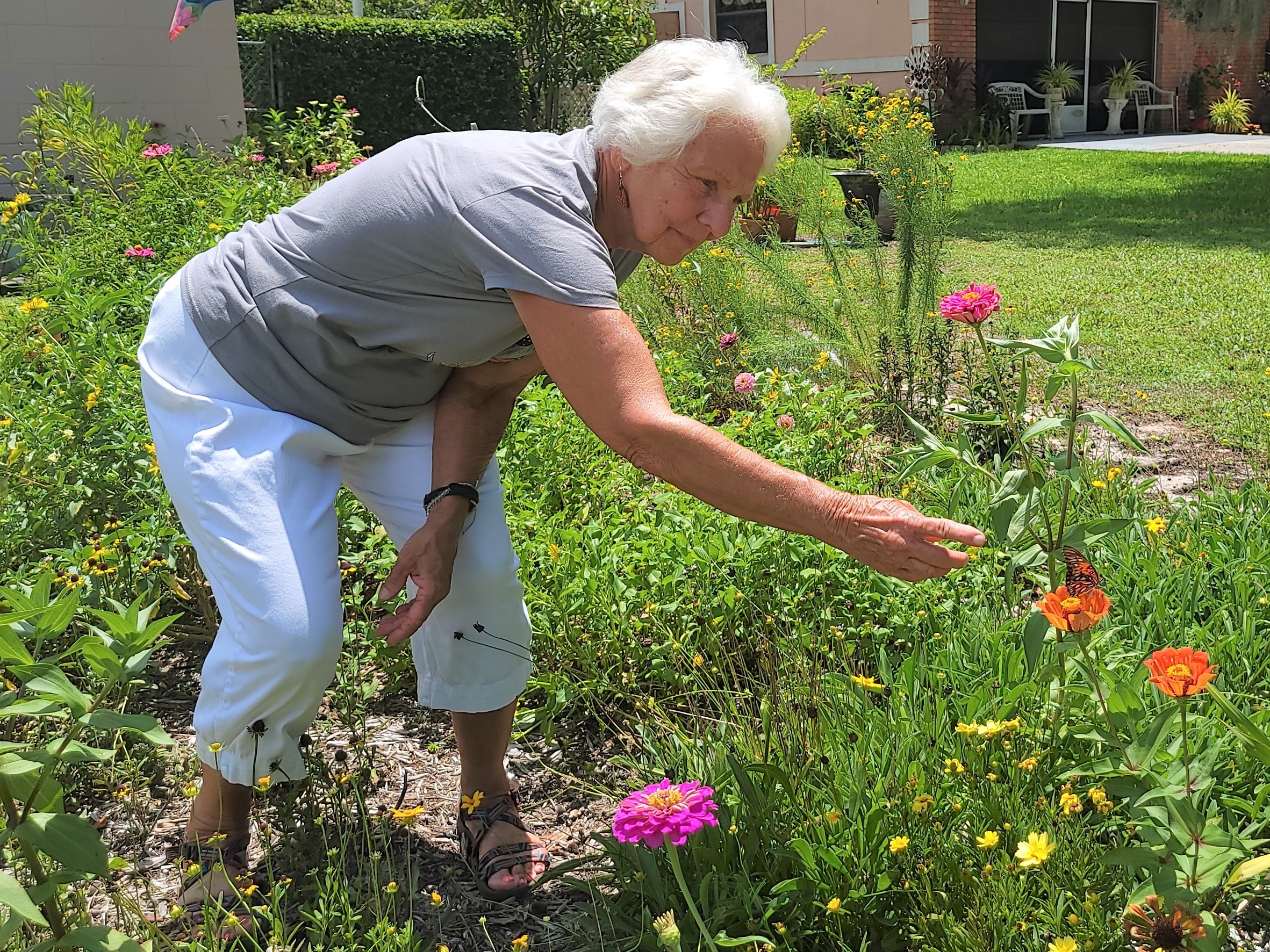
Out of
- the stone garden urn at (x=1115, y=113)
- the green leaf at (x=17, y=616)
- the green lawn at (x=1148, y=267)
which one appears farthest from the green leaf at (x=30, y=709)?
the stone garden urn at (x=1115, y=113)

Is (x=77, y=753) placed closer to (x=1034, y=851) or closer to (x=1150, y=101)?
(x=1034, y=851)

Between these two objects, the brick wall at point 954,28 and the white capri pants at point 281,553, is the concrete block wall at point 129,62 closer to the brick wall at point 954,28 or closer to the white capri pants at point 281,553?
the white capri pants at point 281,553

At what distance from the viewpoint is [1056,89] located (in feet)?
64.5

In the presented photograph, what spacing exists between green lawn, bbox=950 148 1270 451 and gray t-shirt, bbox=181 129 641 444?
9.90 ft

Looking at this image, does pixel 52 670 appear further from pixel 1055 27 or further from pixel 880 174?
pixel 1055 27

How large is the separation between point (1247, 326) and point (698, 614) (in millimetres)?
A: 4573

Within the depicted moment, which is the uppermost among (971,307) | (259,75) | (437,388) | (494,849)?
(259,75)

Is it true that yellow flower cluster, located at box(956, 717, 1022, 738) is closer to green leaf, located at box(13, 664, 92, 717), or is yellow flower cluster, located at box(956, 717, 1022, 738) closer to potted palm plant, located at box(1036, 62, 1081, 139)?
green leaf, located at box(13, 664, 92, 717)

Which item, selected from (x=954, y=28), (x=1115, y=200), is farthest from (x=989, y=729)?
(x=954, y=28)

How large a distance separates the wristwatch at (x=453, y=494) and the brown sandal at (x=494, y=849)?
1.89 ft

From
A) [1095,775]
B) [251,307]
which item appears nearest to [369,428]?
[251,307]

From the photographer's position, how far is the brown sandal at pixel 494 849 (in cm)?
216

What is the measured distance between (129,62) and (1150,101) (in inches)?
734

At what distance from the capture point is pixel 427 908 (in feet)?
6.97
